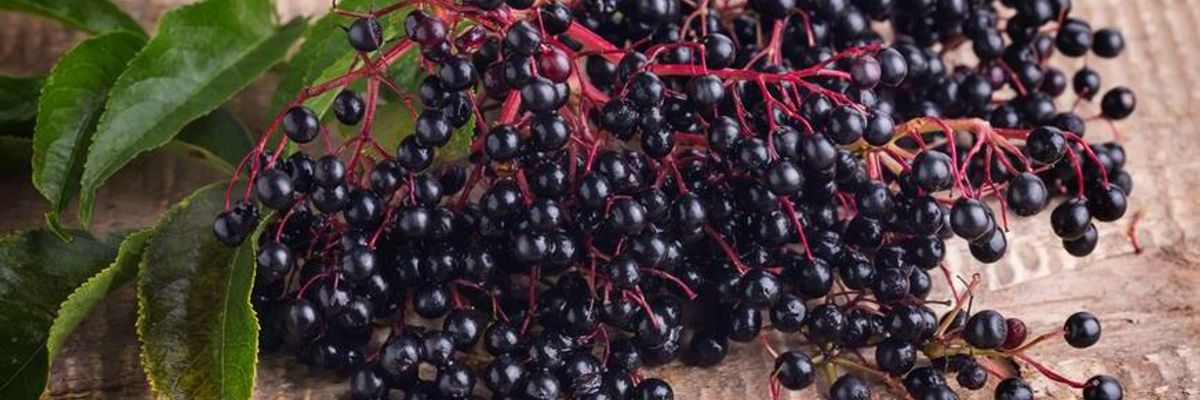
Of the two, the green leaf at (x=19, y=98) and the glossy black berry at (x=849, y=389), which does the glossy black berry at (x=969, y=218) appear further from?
the green leaf at (x=19, y=98)

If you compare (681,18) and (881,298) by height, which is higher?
(681,18)

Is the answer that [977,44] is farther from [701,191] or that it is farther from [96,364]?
[96,364]

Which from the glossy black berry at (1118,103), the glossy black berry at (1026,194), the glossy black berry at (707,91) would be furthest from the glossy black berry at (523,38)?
the glossy black berry at (1118,103)

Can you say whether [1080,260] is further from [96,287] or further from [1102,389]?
[96,287]

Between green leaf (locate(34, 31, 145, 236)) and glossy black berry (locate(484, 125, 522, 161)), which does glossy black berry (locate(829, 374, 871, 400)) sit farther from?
green leaf (locate(34, 31, 145, 236))

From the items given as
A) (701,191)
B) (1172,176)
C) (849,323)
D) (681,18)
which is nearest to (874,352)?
(849,323)

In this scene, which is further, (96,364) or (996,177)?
(996,177)
